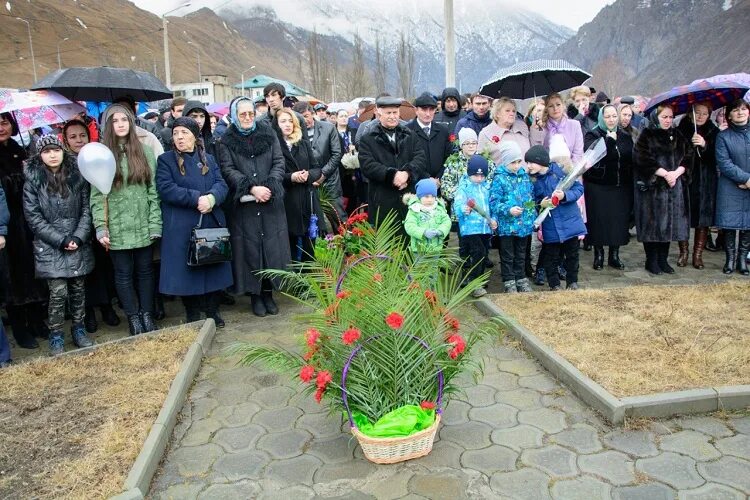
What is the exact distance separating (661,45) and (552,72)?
108947 mm

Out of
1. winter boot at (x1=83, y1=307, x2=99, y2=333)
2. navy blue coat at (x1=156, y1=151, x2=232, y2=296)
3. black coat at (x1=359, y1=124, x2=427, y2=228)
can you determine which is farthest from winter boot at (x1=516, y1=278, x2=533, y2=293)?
winter boot at (x1=83, y1=307, x2=99, y2=333)

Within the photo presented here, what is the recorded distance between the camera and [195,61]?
470ft

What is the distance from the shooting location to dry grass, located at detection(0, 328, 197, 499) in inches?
130

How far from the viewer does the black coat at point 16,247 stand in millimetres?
5449

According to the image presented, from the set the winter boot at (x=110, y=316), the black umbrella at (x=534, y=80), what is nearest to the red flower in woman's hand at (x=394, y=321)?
the winter boot at (x=110, y=316)

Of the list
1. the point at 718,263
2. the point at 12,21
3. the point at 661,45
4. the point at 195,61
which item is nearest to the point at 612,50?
the point at 661,45

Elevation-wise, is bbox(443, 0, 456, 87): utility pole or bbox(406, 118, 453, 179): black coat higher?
bbox(443, 0, 456, 87): utility pole

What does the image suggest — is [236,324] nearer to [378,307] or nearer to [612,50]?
[378,307]

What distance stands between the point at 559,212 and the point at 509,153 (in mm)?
804

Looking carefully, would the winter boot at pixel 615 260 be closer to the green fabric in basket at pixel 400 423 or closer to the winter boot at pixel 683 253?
the winter boot at pixel 683 253

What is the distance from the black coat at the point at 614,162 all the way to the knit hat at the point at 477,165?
1.92 meters

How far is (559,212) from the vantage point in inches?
248

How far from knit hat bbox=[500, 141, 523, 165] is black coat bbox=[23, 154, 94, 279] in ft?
12.6

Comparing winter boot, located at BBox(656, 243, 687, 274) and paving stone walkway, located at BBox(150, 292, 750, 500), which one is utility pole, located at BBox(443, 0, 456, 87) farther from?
paving stone walkway, located at BBox(150, 292, 750, 500)
